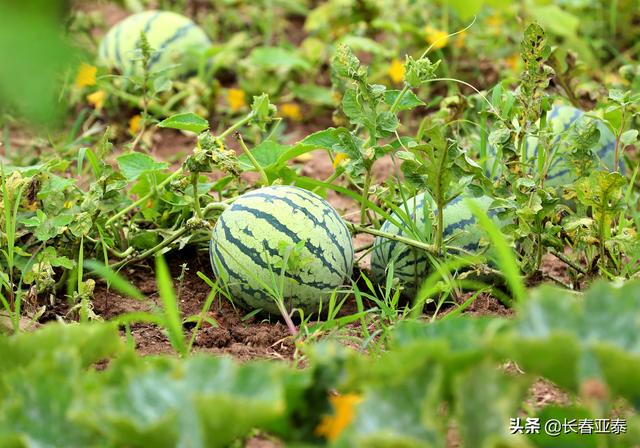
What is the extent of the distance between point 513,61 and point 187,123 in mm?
2670

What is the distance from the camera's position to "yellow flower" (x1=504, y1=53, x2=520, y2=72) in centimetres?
499

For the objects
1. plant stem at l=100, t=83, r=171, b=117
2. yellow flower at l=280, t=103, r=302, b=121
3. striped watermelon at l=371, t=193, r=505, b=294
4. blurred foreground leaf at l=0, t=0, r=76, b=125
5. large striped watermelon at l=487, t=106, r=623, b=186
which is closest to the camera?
blurred foreground leaf at l=0, t=0, r=76, b=125

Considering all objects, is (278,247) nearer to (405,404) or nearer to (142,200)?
(142,200)

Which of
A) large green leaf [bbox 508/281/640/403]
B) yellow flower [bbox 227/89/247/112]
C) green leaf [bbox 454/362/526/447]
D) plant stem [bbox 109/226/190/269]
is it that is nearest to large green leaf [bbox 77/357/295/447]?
green leaf [bbox 454/362/526/447]

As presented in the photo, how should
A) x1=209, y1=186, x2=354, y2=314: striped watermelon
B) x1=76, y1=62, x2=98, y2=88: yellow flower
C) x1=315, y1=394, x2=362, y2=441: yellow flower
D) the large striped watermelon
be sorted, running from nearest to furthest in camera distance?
x1=315, y1=394, x2=362, y2=441: yellow flower, x1=209, y1=186, x2=354, y2=314: striped watermelon, the large striped watermelon, x1=76, y1=62, x2=98, y2=88: yellow flower

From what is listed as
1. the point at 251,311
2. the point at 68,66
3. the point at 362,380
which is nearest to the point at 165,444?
the point at 362,380

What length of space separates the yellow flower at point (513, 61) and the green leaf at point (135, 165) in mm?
2569

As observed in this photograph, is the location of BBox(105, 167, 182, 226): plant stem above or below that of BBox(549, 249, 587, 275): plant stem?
above

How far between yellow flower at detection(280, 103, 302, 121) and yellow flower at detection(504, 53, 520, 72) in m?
1.16

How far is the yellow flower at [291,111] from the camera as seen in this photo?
464 cm

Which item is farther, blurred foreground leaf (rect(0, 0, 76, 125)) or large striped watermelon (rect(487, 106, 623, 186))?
large striped watermelon (rect(487, 106, 623, 186))

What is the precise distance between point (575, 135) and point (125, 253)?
1.40 m

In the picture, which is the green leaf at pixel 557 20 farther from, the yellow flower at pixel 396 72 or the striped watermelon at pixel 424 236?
the striped watermelon at pixel 424 236

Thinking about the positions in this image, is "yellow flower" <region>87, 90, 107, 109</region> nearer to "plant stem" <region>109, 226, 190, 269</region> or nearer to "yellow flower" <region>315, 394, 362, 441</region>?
"plant stem" <region>109, 226, 190, 269</region>
